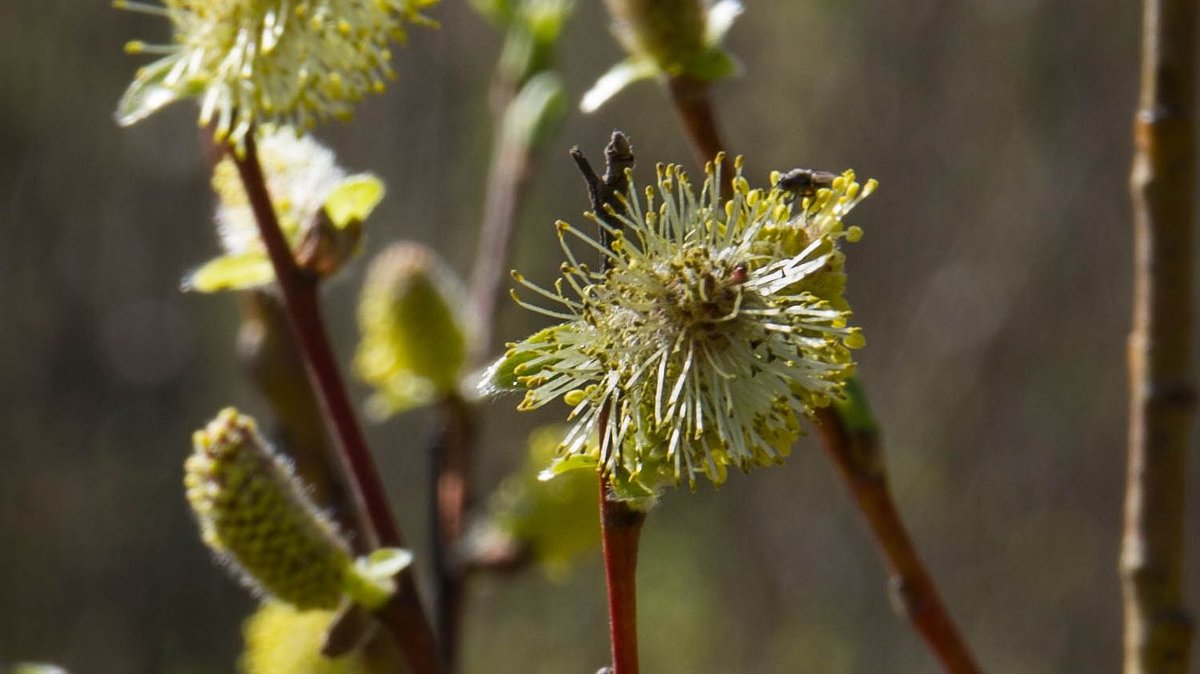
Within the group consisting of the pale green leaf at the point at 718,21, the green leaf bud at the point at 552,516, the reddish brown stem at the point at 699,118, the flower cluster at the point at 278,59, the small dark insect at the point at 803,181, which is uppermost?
the flower cluster at the point at 278,59

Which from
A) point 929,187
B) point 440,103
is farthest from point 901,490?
point 440,103

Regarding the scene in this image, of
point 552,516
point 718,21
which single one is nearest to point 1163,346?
point 718,21

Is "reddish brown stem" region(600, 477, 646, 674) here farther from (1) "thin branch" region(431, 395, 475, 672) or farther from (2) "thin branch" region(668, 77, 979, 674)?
(1) "thin branch" region(431, 395, 475, 672)

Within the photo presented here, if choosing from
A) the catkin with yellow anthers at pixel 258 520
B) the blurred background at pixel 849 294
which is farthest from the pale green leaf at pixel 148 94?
the blurred background at pixel 849 294

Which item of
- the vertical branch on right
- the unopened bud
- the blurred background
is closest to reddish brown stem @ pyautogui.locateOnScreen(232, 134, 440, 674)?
the unopened bud

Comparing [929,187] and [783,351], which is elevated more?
[929,187]

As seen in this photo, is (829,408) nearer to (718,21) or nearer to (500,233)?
(718,21)

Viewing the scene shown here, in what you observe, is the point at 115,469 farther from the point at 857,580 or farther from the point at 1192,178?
the point at 1192,178

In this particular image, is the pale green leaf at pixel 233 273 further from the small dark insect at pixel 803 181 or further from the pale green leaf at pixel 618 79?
the small dark insect at pixel 803 181
